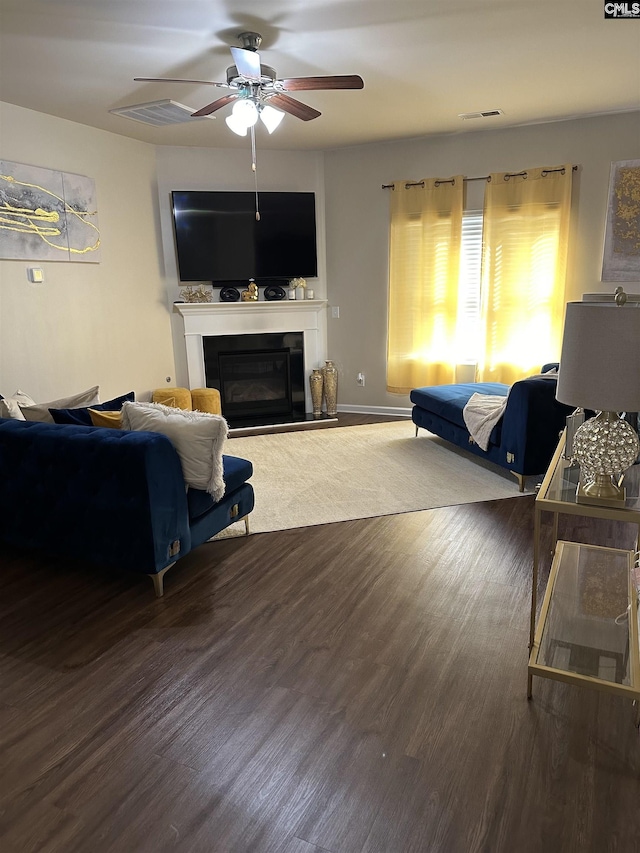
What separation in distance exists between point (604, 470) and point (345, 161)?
5.15m

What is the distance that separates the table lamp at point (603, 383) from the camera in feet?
5.80

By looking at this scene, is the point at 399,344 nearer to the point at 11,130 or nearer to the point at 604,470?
the point at 11,130

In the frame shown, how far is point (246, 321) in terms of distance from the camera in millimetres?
6188

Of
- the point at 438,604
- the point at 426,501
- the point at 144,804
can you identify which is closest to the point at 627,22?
the point at 426,501

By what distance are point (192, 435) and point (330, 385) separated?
3845 millimetres

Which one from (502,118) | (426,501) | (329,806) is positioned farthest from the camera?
(502,118)

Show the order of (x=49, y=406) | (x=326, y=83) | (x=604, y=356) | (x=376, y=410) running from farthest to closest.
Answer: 1. (x=376, y=410)
2. (x=49, y=406)
3. (x=326, y=83)
4. (x=604, y=356)

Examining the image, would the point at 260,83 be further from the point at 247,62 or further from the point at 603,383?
the point at 603,383

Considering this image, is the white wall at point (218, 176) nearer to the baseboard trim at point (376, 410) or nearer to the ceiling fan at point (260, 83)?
the baseboard trim at point (376, 410)

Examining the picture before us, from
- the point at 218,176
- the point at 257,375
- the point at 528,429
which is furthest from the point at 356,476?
the point at 218,176

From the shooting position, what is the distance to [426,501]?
3898 millimetres

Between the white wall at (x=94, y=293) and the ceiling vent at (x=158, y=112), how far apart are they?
0.66 meters

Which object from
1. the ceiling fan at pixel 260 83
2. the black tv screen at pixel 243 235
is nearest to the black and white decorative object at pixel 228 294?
the black tv screen at pixel 243 235

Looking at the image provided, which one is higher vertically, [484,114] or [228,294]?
[484,114]
